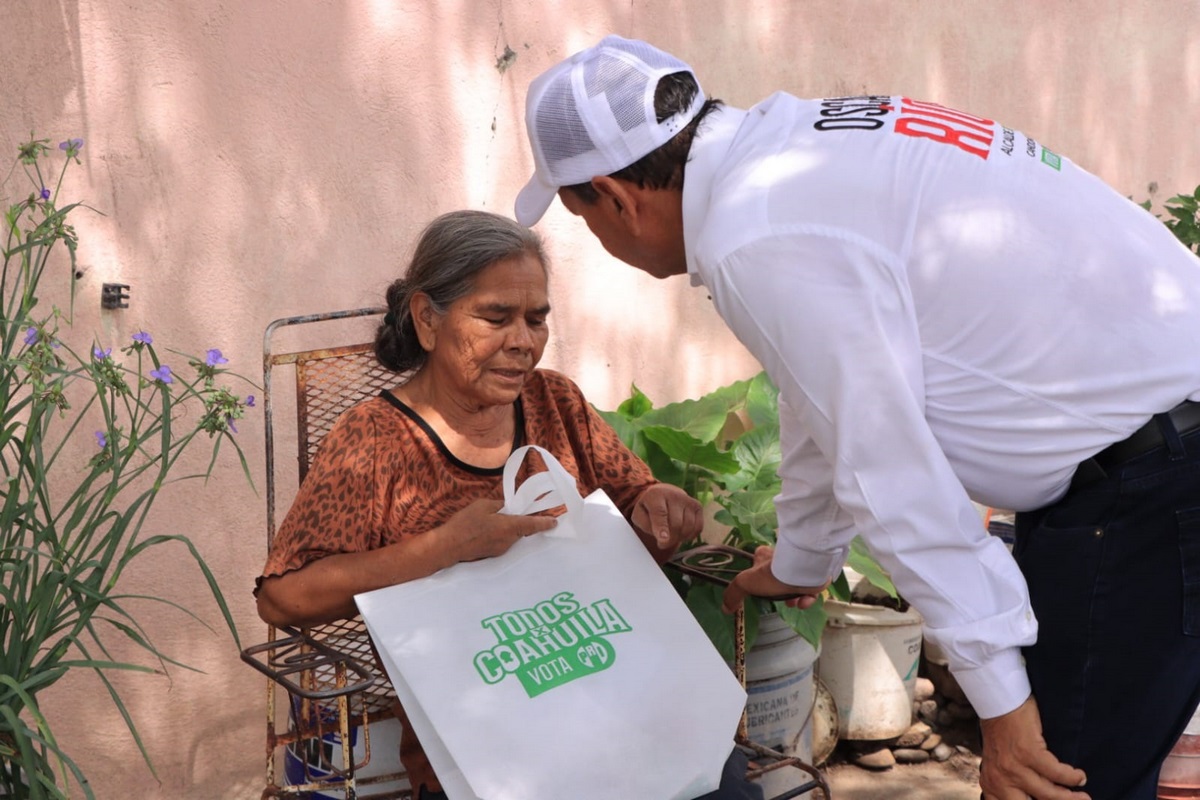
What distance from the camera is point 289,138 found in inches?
131

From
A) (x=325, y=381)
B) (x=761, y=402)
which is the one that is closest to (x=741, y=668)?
(x=325, y=381)

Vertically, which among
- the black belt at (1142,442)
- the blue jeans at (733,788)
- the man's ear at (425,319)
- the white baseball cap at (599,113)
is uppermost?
the white baseball cap at (599,113)

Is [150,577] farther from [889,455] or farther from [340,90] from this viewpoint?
[889,455]

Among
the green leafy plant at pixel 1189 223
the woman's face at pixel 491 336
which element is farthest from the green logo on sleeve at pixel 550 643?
the green leafy plant at pixel 1189 223

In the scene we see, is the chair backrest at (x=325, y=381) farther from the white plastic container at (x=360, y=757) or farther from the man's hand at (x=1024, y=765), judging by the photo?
the man's hand at (x=1024, y=765)

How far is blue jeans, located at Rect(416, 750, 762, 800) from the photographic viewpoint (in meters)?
2.33

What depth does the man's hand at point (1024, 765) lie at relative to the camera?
1.74 m

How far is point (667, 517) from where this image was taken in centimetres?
262

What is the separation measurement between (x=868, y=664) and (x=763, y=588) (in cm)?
173

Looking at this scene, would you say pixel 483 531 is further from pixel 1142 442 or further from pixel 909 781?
pixel 909 781

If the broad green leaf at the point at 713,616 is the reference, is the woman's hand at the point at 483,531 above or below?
above

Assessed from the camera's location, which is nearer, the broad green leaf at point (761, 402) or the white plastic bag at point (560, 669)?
the white plastic bag at point (560, 669)

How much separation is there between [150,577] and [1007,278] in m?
2.31

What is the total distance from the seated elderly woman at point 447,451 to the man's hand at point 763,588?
15cm
